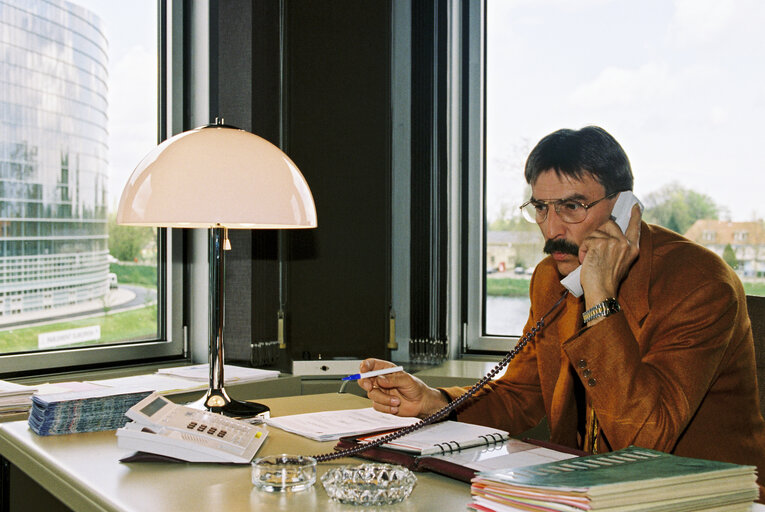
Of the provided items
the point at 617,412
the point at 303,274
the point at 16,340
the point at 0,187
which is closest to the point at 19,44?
the point at 0,187

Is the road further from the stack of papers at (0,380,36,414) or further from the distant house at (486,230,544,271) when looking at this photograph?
the distant house at (486,230,544,271)

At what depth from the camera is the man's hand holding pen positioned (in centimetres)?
166

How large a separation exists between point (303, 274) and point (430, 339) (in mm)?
588

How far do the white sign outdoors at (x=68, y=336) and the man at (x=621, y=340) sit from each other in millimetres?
1435

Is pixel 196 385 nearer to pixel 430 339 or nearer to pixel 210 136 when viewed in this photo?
pixel 210 136

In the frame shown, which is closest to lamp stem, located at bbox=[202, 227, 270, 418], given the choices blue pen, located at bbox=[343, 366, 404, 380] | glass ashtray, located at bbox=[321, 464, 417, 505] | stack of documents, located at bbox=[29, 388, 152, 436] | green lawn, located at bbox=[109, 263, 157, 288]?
stack of documents, located at bbox=[29, 388, 152, 436]

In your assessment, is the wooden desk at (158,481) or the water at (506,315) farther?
the water at (506,315)

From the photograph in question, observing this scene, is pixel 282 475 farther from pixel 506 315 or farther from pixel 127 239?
pixel 506 315

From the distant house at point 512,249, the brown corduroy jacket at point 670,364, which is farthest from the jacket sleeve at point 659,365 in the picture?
the distant house at point 512,249

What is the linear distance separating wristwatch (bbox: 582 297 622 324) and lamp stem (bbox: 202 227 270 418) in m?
0.74

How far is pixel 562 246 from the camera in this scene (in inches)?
65.3

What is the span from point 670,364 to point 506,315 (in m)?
1.83

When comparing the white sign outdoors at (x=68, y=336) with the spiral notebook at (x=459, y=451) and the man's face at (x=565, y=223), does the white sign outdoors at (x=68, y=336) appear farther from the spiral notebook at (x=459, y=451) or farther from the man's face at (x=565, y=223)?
the man's face at (x=565, y=223)

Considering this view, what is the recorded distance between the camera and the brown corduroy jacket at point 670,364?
4.43 feet
